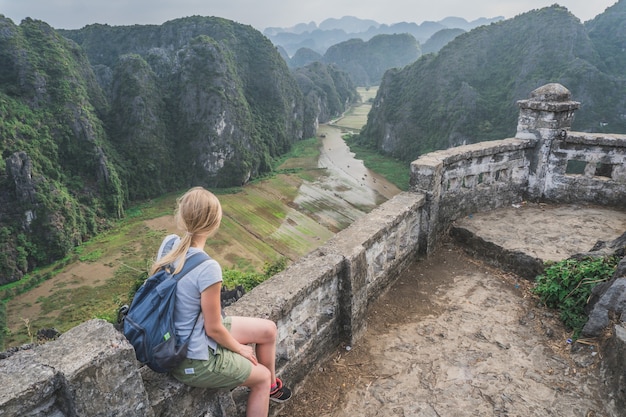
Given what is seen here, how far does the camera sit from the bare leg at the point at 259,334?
276 centimetres

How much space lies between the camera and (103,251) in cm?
4431

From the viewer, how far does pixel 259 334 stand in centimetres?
282

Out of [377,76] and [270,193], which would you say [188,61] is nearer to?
[270,193]

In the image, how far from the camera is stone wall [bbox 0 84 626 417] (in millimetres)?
2018

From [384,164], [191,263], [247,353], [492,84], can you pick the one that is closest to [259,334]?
[247,353]

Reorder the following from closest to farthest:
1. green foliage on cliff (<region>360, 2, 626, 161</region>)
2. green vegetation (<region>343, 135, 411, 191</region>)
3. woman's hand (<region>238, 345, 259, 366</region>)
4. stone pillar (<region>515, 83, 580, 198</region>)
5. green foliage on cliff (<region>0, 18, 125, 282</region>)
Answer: woman's hand (<region>238, 345, 259, 366</region>), stone pillar (<region>515, 83, 580, 198</region>), green foliage on cliff (<region>0, 18, 125, 282</region>), green foliage on cliff (<region>360, 2, 626, 161</region>), green vegetation (<region>343, 135, 411, 191</region>)

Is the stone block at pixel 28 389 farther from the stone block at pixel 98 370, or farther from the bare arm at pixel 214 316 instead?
the bare arm at pixel 214 316

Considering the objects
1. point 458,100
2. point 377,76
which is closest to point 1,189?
point 458,100

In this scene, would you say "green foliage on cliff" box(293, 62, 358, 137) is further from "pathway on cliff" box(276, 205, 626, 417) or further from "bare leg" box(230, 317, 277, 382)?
"bare leg" box(230, 317, 277, 382)

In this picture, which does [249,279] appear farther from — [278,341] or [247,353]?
[247,353]

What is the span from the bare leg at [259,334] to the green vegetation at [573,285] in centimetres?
315

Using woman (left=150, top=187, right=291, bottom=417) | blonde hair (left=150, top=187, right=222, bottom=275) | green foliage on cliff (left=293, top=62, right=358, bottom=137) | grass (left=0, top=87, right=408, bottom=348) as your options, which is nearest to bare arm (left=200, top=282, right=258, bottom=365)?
woman (left=150, top=187, right=291, bottom=417)

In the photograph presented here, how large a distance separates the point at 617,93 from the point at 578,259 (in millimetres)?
70153

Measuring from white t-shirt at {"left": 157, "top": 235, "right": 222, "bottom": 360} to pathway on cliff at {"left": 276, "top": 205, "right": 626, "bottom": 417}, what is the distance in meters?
1.41
